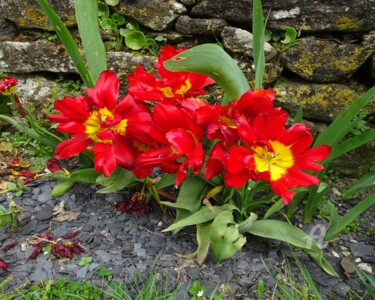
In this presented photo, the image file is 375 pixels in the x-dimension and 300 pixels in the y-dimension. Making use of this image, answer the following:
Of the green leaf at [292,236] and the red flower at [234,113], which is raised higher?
the red flower at [234,113]

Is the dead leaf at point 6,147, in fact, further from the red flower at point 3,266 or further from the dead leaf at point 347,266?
the dead leaf at point 347,266

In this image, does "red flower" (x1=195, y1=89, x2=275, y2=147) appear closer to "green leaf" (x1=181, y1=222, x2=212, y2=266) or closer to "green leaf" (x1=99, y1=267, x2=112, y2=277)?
"green leaf" (x1=181, y1=222, x2=212, y2=266)

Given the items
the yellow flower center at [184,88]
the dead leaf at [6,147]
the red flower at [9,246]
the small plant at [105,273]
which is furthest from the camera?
the dead leaf at [6,147]

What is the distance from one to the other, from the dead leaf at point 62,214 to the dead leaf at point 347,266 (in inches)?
42.3

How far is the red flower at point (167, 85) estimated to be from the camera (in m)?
1.36

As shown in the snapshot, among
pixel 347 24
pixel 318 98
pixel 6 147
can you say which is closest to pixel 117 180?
pixel 6 147

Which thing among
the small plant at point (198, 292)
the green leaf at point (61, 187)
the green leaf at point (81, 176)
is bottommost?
the small plant at point (198, 292)

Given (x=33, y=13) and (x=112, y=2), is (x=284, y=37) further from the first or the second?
(x=33, y=13)

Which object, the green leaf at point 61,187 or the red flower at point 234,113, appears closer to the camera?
the red flower at point 234,113

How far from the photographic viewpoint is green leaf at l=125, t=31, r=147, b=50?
207 centimetres

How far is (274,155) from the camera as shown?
1.18 metres

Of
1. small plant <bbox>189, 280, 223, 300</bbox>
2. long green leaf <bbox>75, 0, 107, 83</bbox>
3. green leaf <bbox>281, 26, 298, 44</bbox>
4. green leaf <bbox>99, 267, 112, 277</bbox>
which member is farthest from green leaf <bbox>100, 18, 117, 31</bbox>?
small plant <bbox>189, 280, 223, 300</bbox>

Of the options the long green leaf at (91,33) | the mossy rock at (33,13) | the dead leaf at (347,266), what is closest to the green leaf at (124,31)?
the mossy rock at (33,13)

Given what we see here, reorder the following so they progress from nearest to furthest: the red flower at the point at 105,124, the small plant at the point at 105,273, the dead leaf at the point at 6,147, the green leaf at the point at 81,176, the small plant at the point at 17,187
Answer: the red flower at the point at 105,124, the small plant at the point at 105,273, the green leaf at the point at 81,176, the small plant at the point at 17,187, the dead leaf at the point at 6,147
